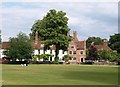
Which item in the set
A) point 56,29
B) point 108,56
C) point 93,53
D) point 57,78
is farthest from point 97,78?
point 93,53

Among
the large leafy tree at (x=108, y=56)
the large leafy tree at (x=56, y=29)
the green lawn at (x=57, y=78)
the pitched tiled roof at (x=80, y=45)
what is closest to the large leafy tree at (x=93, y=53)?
the large leafy tree at (x=108, y=56)

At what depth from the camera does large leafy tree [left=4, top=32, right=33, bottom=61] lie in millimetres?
91500

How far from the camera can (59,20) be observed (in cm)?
9350

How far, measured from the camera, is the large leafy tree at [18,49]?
91.5 metres

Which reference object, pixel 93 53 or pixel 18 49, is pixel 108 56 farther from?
pixel 18 49

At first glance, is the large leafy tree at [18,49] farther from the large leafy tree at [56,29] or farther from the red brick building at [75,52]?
the red brick building at [75,52]

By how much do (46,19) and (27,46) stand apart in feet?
32.7

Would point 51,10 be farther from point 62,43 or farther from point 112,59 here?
point 112,59

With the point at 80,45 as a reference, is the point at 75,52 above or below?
below

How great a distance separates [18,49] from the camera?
91250 mm

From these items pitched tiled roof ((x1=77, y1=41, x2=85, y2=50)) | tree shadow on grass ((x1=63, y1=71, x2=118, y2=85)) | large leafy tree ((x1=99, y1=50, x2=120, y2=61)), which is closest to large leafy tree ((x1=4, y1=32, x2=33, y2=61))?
large leafy tree ((x1=99, y1=50, x2=120, y2=61))

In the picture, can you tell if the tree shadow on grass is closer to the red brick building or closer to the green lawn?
the green lawn

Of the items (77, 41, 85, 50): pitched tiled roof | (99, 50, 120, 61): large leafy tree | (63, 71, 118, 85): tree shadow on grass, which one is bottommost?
(63, 71, 118, 85): tree shadow on grass

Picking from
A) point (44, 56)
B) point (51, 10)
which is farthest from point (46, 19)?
point (44, 56)
